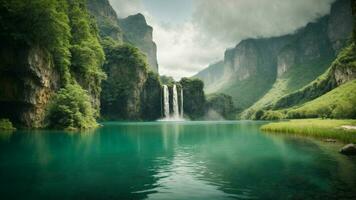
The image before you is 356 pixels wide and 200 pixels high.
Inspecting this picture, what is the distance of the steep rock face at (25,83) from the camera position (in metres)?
49.5

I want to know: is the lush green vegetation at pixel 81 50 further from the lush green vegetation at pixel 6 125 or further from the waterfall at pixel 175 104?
the waterfall at pixel 175 104

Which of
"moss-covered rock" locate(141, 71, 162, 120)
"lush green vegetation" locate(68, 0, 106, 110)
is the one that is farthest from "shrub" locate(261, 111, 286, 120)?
"lush green vegetation" locate(68, 0, 106, 110)

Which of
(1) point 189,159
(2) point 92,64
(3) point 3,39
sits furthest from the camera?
(2) point 92,64

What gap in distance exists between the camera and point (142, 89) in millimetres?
151750

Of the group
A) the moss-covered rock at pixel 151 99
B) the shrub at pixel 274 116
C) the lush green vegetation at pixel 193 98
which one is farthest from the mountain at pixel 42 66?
the lush green vegetation at pixel 193 98

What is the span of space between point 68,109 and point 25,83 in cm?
822

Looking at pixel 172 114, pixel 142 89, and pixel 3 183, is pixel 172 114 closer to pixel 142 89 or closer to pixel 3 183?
pixel 142 89

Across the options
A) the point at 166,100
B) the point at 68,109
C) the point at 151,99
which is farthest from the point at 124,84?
the point at 68,109

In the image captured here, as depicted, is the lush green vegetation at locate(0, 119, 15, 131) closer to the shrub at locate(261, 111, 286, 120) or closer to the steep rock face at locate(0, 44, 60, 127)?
the steep rock face at locate(0, 44, 60, 127)

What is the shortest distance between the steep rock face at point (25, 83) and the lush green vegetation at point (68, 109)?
7.42ft

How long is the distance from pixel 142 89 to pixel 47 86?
9560 centimetres

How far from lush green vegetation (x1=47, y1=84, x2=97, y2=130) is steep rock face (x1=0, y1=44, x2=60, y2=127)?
7.42 feet

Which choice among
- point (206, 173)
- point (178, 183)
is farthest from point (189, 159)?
point (178, 183)

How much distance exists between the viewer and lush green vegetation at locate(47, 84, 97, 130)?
53.9 metres
